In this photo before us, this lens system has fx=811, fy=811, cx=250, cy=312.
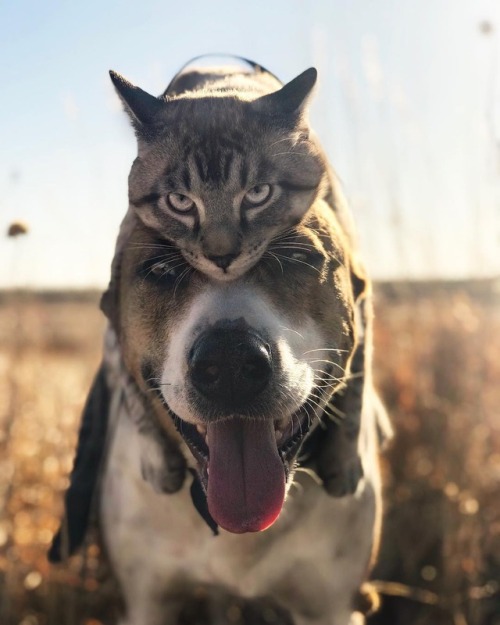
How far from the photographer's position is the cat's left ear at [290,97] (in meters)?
1.76

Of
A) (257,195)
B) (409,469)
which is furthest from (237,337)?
(409,469)

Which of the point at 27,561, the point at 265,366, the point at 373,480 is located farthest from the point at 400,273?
the point at 265,366

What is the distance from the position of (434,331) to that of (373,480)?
Result: 2.24 metres

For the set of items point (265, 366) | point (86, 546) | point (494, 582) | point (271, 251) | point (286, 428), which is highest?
point (271, 251)

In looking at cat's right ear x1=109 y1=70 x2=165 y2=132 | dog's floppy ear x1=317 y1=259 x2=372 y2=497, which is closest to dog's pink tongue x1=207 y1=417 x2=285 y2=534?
dog's floppy ear x1=317 y1=259 x2=372 y2=497

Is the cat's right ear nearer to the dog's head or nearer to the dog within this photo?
the dog

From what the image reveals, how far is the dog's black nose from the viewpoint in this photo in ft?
5.54

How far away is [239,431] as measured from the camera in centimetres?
192

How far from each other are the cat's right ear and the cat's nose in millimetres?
373

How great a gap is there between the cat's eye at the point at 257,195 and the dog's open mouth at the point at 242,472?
1.73ft

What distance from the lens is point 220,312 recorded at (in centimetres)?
173

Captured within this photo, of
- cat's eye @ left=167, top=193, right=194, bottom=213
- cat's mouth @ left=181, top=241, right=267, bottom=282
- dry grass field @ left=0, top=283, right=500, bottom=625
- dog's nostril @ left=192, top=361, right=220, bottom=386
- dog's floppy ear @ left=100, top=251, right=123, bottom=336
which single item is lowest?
dry grass field @ left=0, top=283, right=500, bottom=625

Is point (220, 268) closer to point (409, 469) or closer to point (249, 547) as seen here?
point (249, 547)

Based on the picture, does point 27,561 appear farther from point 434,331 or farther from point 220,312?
point 434,331
